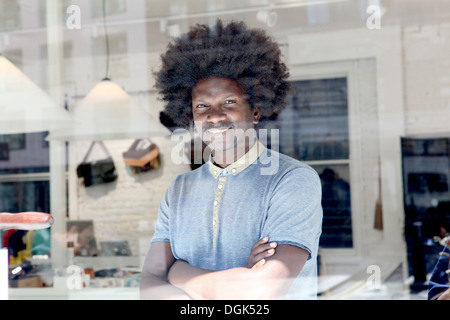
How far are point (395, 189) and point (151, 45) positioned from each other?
1731 millimetres

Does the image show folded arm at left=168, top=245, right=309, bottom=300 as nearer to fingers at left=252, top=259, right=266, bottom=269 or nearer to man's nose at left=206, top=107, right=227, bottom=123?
fingers at left=252, top=259, right=266, bottom=269

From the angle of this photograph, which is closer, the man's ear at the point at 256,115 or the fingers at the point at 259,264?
the fingers at the point at 259,264

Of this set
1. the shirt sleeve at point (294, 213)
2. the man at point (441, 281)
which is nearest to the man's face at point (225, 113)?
the shirt sleeve at point (294, 213)

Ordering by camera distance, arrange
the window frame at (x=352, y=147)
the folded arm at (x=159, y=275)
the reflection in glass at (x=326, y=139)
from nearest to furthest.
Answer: the folded arm at (x=159, y=275) < the reflection in glass at (x=326, y=139) < the window frame at (x=352, y=147)

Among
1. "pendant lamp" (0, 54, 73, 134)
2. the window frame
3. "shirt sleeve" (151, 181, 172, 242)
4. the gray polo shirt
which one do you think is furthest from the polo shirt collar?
"pendant lamp" (0, 54, 73, 134)

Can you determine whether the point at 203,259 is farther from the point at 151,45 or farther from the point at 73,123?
the point at 73,123

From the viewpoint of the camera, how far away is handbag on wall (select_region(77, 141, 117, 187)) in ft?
13.9

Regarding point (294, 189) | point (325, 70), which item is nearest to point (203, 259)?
point (294, 189)

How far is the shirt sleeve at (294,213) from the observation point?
2457mm

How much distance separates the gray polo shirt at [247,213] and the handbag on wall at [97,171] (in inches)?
65.2

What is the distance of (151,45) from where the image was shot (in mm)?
3400

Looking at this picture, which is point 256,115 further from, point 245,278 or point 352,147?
point 352,147

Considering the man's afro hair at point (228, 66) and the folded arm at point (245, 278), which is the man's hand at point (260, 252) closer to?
the folded arm at point (245, 278)

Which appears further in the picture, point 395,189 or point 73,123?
point 73,123
